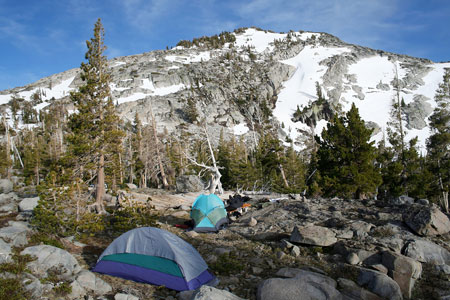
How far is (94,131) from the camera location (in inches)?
678

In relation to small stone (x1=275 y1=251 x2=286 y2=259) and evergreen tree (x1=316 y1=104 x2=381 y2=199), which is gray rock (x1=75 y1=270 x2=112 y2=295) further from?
evergreen tree (x1=316 y1=104 x2=381 y2=199)

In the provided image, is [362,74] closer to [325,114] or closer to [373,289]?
[325,114]

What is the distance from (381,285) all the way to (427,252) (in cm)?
364

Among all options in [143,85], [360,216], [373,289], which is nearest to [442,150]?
[360,216]

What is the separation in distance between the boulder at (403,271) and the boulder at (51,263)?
30.3 ft

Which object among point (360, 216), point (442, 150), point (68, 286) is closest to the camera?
point (68, 286)

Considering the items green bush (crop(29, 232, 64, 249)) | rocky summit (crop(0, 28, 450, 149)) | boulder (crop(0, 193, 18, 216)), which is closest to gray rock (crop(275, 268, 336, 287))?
green bush (crop(29, 232, 64, 249))

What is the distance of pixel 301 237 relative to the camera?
1062 centimetres

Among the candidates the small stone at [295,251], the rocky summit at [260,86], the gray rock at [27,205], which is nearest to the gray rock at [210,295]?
the small stone at [295,251]

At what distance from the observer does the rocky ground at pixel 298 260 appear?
6906 millimetres

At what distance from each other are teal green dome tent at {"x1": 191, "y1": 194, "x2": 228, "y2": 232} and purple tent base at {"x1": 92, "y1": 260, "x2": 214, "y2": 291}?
621 centimetres

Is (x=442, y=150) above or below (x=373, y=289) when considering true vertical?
above

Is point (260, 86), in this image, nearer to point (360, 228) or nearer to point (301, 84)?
point (301, 84)

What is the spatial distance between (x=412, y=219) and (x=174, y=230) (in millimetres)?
11329
